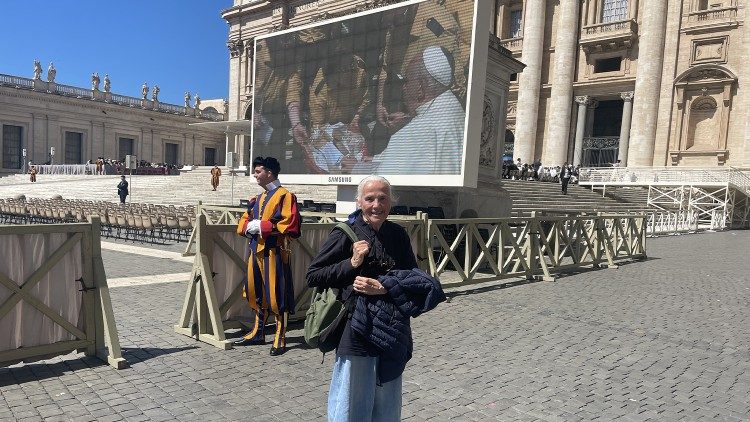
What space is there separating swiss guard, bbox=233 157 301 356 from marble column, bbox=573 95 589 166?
119 ft

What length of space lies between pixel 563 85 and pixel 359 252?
3844cm

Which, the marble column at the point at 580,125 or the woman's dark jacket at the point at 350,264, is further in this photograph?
the marble column at the point at 580,125

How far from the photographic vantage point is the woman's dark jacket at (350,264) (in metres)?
2.56

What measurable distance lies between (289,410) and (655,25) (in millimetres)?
37607

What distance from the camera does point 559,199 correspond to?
24.9 metres

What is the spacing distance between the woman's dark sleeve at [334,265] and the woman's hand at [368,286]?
90 mm

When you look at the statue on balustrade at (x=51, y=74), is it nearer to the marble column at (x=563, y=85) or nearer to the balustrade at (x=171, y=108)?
the balustrade at (x=171, y=108)

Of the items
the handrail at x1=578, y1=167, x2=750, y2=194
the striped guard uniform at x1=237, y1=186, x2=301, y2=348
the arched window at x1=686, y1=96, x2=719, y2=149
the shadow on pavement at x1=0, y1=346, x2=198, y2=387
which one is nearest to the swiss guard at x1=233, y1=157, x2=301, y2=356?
the striped guard uniform at x1=237, y1=186, x2=301, y2=348

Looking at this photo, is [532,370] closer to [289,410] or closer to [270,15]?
[289,410]

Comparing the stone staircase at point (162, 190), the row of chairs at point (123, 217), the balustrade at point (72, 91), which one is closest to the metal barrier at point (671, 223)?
the stone staircase at point (162, 190)

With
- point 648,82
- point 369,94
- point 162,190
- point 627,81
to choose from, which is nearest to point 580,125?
point 627,81

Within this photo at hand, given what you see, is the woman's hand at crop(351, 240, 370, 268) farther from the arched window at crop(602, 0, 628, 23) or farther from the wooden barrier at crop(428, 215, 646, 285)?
the arched window at crop(602, 0, 628, 23)

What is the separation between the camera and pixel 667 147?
33.3 meters

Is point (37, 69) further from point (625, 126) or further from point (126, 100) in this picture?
point (625, 126)
